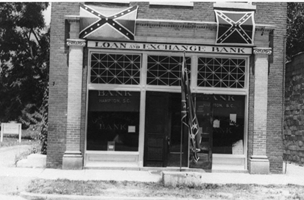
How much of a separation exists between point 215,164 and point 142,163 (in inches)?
95.2

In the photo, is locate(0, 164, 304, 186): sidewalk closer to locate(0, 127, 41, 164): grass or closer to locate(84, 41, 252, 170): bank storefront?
locate(84, 41, 252, 170): bank storefront

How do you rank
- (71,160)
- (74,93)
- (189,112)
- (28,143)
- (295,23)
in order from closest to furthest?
(189,112), (71,160), (74,93), (295,23), (28,143)

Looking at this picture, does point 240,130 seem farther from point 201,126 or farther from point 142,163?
point 142,163

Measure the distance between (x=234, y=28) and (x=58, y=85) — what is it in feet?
19.5

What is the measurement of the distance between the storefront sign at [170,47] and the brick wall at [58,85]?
3.38ft

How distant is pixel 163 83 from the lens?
1237 centimetres

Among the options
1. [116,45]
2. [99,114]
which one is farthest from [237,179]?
[116,45]

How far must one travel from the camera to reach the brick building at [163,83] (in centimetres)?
1195

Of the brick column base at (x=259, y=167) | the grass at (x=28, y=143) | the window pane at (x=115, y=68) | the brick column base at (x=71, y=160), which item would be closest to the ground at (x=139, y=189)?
the brick column base at (x=71, y=160)

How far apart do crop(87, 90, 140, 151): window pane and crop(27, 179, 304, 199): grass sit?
2597mm

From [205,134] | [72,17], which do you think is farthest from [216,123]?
[72,17]

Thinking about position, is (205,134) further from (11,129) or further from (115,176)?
(11,129)

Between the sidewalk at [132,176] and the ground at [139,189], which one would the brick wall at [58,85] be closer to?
the sidewalk at [132,176]

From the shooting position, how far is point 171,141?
482 inches
